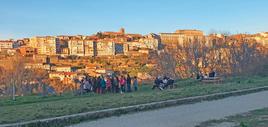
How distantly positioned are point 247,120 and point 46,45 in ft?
426

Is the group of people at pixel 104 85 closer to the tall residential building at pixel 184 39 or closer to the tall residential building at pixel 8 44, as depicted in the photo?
the tall residential building at pixel 184 39

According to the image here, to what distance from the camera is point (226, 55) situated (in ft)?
179

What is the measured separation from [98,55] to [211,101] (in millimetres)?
120364

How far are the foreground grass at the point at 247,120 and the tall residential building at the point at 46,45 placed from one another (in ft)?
401

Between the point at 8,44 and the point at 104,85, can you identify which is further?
the point at 8,44

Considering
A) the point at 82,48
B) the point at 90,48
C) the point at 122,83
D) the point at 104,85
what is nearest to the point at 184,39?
the point at 122,83

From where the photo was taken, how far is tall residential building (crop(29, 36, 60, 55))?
138000mm

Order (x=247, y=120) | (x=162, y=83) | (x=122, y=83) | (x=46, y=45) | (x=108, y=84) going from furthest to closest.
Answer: (x=46, y=45) → (x=162, y=83) → (x=122, y=83) → (x=108, y=84) → (x=247, y=120)

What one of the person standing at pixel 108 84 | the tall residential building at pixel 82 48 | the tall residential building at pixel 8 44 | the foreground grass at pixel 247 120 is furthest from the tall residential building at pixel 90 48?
the foreground grass at pixel 247 120

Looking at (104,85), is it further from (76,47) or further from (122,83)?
(76,47)

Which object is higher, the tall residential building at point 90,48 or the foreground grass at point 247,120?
the tall residential building at point 90,48

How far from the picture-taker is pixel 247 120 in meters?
13.9

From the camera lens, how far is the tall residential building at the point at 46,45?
13800 cm

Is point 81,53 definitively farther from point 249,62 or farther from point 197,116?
point 197,116
